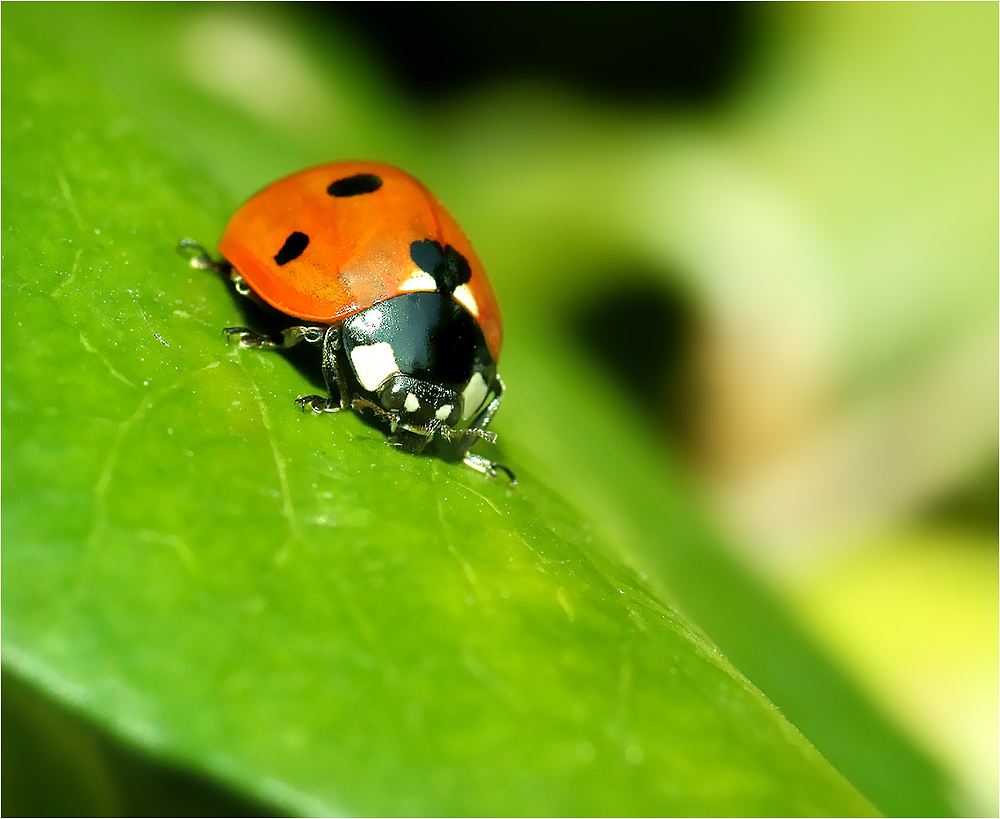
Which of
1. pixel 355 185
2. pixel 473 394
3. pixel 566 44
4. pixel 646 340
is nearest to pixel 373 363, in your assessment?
pixel 473 394

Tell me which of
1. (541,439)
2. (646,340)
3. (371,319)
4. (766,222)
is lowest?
(646,340)

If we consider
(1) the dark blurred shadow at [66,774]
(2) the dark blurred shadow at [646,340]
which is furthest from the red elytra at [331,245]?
(2) the dark blurred shadow at [646,340]

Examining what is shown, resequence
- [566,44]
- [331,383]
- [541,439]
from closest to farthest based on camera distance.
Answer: [331,383] < [541,439] < [566,44]

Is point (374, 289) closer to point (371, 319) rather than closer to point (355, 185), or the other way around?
point (371, 319)

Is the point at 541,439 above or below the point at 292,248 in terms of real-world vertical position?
below

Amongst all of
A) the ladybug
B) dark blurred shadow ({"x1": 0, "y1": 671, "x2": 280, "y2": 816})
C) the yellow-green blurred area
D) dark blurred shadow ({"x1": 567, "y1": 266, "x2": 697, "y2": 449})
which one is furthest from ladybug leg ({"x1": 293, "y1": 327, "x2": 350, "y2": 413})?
dark blurred shadow ({"x1": 567, "y1": 266, "x2": 697, "y2": 449})

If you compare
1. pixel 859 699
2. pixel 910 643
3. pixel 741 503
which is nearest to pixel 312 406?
pixel 859 699
